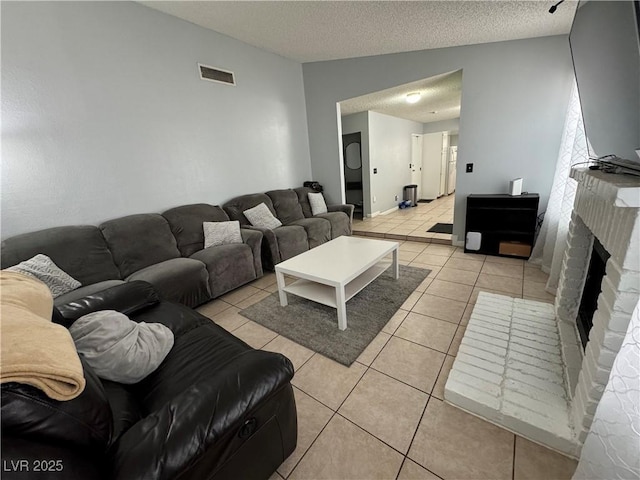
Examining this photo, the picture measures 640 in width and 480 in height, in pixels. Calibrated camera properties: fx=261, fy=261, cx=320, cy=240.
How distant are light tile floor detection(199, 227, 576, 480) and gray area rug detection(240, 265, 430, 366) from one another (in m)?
0.06

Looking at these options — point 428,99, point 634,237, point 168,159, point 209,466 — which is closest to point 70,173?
point 168,159

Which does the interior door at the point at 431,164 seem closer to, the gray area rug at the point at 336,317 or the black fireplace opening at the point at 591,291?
the gray area rug at the point at 336,317

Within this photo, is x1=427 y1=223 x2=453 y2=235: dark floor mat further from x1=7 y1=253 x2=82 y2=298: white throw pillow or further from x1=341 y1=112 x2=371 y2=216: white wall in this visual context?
x1=7 y1=253 x2=82 y2=298: white throw pillow

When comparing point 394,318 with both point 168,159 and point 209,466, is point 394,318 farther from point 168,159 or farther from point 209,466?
point 168,159

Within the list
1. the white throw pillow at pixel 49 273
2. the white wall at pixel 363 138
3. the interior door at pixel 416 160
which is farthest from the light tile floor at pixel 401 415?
the interior door at pixel 416 160

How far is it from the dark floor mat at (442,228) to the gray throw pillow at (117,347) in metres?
4.13

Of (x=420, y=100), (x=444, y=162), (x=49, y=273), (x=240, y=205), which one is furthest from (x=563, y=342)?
(x=444, y=162)

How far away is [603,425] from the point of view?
2.84 ft

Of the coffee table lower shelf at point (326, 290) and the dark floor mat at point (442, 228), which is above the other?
the coffee table lower shelf at point (326, 290)

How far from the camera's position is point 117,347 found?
3.50 feet

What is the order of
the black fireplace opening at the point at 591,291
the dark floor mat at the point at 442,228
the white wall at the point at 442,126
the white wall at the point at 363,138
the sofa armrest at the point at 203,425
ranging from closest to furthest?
the sofa armrest at the point at 203,425, the black fireplace opening at the point at 591,291, the dark floor mat at the point at 442,228, the white wall at the point at 363,138, the white wall at the point at 442,126

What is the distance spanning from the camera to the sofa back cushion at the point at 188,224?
2.76m

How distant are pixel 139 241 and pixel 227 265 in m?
0.82

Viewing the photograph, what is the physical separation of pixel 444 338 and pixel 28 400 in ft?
6.59
